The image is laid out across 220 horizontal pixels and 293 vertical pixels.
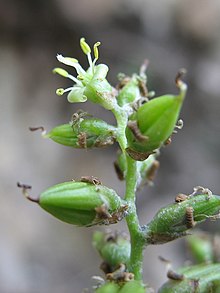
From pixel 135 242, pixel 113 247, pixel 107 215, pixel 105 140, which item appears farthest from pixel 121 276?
pixel 105 140

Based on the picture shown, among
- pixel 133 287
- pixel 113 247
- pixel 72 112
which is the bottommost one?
pixel 133 287

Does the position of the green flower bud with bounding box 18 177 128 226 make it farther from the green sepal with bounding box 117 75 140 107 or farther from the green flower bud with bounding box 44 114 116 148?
the green sepal with bounding box 117 75 140 107

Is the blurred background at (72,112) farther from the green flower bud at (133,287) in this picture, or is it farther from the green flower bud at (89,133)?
the green flower bud at (133,287)

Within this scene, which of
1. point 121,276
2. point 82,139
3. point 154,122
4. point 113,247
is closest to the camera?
point 154,122

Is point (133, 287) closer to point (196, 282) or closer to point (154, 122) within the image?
point (196, 282)

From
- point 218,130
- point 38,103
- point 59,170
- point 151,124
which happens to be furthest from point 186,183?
point 151,124

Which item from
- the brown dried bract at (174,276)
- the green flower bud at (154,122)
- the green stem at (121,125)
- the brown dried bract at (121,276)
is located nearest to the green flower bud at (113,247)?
the brown dried bract at (174,276)
